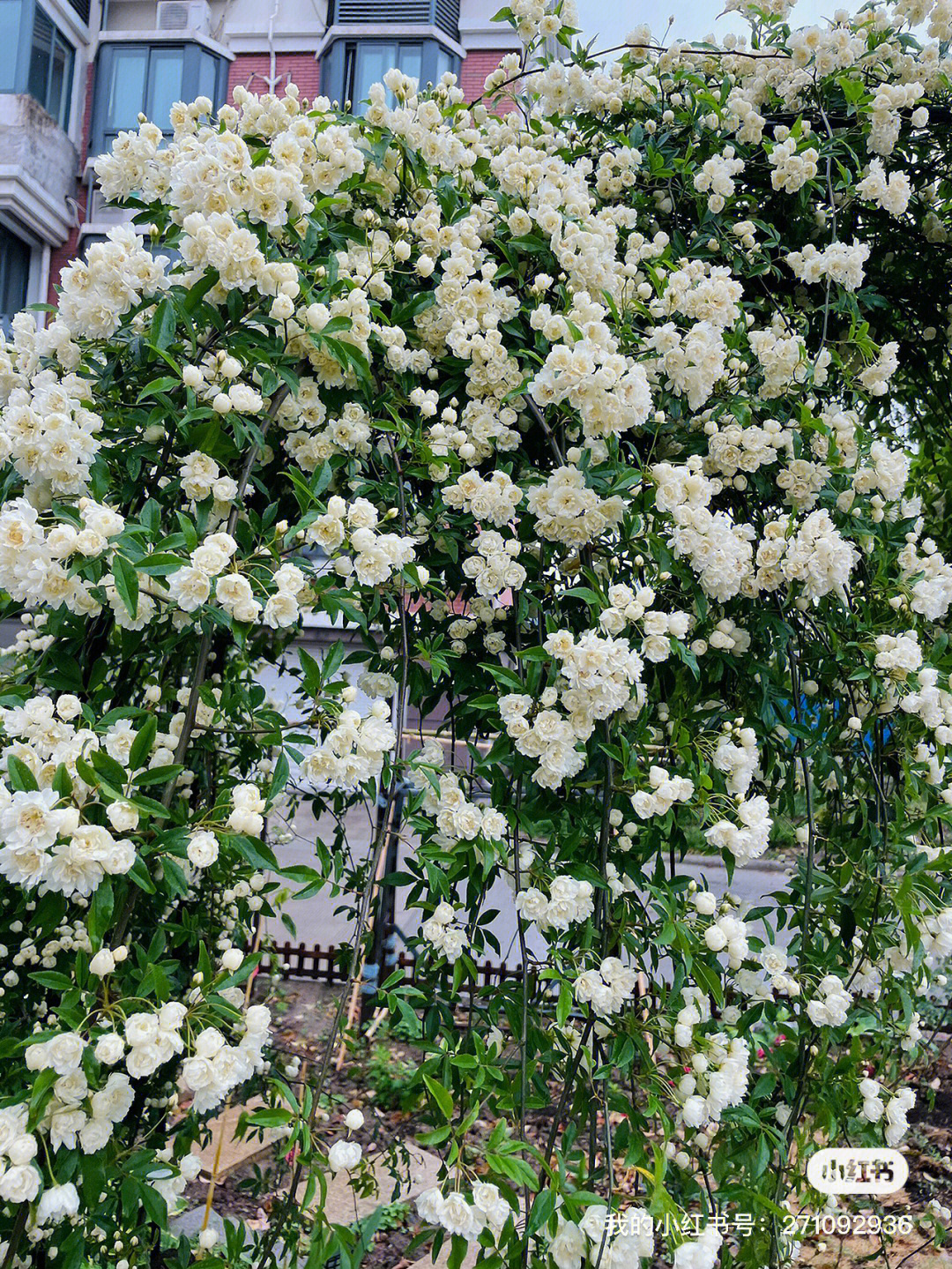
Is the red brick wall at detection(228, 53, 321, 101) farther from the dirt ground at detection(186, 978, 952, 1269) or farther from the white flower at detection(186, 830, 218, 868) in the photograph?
the white flower at detection(186, 830, 218, 868)

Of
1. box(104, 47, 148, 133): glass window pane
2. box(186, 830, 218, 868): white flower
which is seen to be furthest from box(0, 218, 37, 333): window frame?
box(186, 830, 218, 868): white flower

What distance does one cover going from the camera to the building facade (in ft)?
27.9

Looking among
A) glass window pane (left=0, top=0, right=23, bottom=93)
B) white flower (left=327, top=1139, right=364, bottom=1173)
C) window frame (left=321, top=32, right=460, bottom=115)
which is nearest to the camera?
white flower (left=327, top=1139, right=364, bottom=1173)

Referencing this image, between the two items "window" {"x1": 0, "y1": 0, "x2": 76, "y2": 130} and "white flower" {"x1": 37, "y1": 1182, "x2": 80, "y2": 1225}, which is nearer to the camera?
"white flower" {"x1": 37, "y1": 1182, "x2": 80, "y2": 1225}

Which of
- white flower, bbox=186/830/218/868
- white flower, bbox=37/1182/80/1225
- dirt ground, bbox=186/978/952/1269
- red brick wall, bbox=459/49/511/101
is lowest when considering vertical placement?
dirt ground, bbox=186/978/952/1269

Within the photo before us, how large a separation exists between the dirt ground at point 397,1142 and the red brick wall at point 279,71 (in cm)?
938

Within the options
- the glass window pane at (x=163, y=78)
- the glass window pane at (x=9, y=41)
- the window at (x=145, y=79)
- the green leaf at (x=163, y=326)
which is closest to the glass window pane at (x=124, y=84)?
the window at (x=145, y=79)

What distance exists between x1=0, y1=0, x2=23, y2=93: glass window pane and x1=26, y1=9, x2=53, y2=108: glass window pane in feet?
0.44

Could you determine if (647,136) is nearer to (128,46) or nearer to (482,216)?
(482,216)

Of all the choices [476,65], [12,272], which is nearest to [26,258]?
[12,272]

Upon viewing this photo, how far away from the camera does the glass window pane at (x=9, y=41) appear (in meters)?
8.36

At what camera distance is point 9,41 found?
8.41m

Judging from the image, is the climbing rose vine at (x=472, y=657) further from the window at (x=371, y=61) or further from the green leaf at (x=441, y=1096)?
the window at (x=371, y=61)

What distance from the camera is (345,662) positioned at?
1.27m
